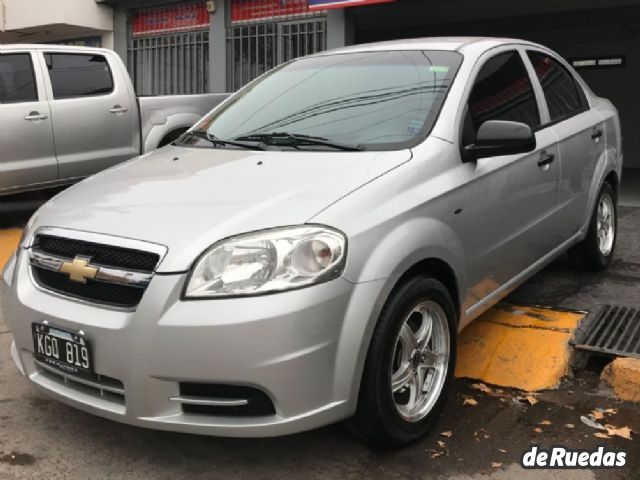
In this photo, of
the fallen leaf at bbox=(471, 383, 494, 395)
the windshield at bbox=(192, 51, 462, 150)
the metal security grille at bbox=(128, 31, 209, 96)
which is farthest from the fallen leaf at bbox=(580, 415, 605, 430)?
the metal security grille at bbox=(128, 31, 209, 96)

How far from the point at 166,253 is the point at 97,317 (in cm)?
38

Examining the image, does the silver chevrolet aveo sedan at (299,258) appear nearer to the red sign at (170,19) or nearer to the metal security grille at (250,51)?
the metal security grille at (250,51)

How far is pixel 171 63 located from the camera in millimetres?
12633

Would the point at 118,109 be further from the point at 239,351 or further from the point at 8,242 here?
the point at 239,351

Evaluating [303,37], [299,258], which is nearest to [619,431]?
[299,258]

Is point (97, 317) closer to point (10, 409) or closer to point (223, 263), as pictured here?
point (223, 263)

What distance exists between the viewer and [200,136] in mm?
3887

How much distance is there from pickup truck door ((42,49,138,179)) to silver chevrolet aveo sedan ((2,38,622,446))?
377 cm

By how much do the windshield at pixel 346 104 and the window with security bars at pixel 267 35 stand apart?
689 centimetres

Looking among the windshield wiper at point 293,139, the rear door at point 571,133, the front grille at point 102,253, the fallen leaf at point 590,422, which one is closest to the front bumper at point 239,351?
the front grille at point 102,253

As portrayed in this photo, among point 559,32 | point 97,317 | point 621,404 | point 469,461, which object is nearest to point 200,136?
point 97,317

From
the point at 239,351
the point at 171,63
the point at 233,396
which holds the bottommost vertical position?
the point at 233,396

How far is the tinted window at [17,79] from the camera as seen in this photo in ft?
22.5

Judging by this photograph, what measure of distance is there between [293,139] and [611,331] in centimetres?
225
